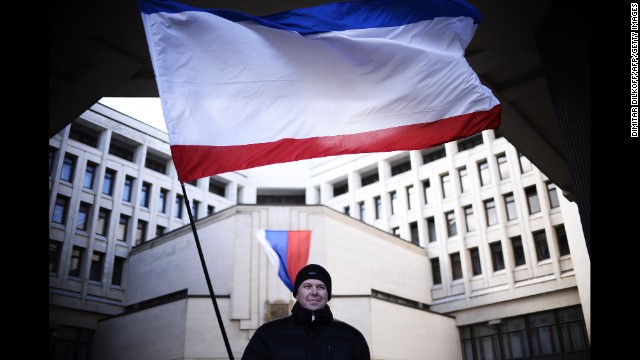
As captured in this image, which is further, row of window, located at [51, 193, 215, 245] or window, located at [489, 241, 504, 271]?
row of window, located at [51, 193, 215, 245]

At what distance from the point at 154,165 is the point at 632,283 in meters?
42.2

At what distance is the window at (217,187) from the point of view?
47.0m

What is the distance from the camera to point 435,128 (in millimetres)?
6277

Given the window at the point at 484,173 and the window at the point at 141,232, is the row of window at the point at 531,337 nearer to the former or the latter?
the window at the point at 484,173

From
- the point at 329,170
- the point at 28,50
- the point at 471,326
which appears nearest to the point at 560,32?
the point at 28,50

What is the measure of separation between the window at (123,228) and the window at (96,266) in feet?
5.66

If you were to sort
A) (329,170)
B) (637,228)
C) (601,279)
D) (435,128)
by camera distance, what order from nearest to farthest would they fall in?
(601,279) < (637,228) < (435,128) < (329,170)

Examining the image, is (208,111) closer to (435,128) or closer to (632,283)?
(435,128)

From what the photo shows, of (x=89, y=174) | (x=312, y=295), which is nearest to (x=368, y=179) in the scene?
(x=89, y=174)

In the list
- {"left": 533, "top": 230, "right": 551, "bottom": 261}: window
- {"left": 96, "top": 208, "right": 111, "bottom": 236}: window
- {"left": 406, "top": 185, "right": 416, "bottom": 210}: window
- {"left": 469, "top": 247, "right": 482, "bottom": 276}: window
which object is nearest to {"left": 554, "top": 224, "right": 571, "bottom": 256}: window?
{"left": 533, "top": 230, "right": 551, "bottom": 261}: window

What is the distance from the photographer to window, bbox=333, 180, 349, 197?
46478mm

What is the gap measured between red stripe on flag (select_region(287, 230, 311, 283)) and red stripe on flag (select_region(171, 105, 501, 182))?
1604 cm

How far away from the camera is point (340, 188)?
46969mm

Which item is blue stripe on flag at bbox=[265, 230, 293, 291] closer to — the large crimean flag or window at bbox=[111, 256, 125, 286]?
the large crimean flag
